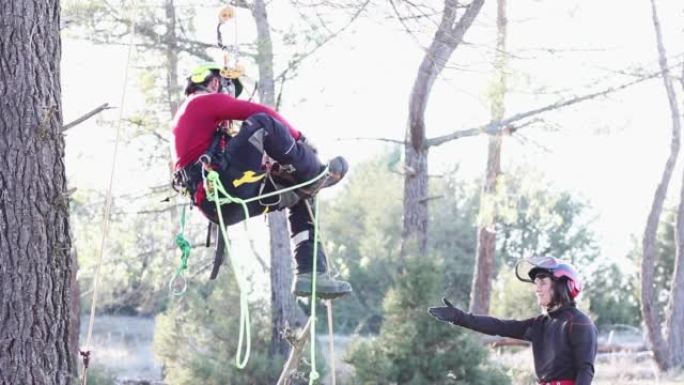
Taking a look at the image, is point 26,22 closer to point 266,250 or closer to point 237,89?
point 237,89

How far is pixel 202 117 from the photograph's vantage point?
638cm

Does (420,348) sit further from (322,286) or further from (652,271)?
(652,271)

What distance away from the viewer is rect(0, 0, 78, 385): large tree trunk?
21.1 ft

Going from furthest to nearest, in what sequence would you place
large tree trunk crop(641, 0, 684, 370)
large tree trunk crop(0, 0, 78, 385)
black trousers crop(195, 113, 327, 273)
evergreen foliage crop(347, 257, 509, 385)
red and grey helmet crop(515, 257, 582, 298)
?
1. large tree trunk crop(641, 0, 684, 370)
2. evergreen foliage crop(347, 257, 509, 385)
3. red and grey helmet crop(515, 257, 582, 298)
4. large tree trunk crop(0, 0, 78, 385)
5. black trousers crop(195, 113, 327, 273)

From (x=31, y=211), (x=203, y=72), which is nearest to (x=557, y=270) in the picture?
(x=203, y=72)

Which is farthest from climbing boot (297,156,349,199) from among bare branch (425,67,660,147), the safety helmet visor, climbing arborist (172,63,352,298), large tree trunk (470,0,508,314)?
bare branch (425,67,660,147)

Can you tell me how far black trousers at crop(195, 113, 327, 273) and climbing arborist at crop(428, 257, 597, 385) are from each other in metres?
1.09

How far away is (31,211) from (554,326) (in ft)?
9.94

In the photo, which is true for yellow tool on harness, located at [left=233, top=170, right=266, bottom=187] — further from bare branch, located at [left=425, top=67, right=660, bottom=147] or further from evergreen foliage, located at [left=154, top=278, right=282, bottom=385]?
bare branch, located at [left=425, top=67, right=660, bottom=147]

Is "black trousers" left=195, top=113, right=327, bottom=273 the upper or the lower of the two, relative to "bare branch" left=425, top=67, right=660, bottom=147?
lower

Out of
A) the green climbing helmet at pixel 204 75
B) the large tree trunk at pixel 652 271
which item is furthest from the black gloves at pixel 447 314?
the large tree trunk at pixel 652 271

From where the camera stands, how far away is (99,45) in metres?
14.8

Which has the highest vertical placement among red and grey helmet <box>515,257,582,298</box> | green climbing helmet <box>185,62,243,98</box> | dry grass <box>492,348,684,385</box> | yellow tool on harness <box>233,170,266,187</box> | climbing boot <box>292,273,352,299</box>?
green climbing helmet <box>185,62,243,98</box>

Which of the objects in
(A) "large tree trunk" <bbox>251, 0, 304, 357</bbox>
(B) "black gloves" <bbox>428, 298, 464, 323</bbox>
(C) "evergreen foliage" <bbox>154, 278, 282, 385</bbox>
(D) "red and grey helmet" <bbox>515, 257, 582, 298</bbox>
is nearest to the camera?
(D) "red and grey helmet" <bbox>515, 257, 582, 298</bbox>
